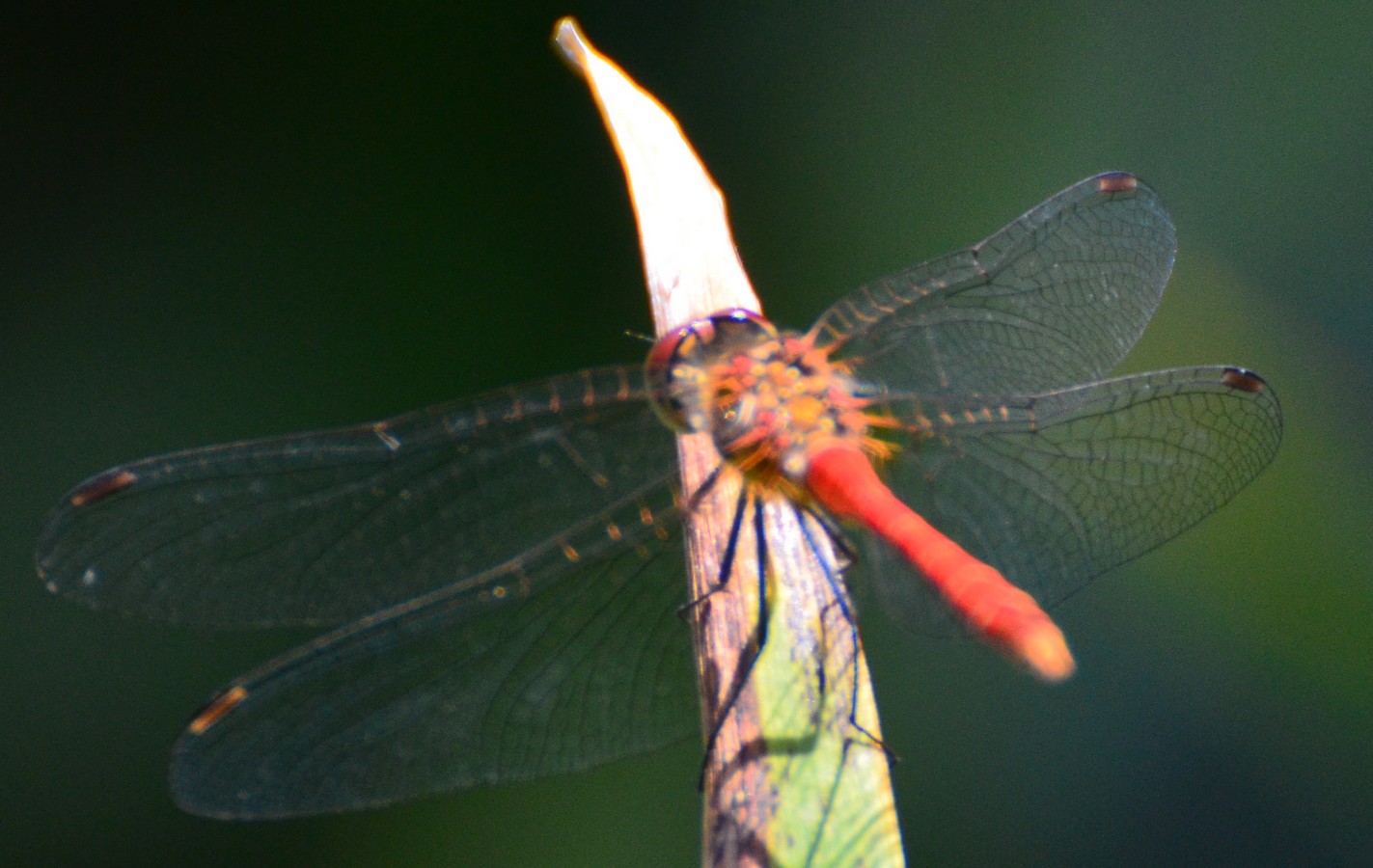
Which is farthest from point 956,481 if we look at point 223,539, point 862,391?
point 223,539

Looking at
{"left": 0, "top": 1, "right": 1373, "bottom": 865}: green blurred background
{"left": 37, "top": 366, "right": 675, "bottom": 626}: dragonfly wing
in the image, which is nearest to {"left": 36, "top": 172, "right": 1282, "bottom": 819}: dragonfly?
{"left": 37, "top": 366, "right": 675, "bottom": 626}: dragonfly wing

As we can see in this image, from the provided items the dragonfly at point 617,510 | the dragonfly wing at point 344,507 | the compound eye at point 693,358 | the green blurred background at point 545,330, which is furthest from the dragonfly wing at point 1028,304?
the green blurred background at point 545,330

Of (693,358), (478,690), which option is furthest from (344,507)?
(693,358)

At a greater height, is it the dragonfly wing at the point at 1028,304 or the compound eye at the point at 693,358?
the dragonfly wing at the point at 1028,304

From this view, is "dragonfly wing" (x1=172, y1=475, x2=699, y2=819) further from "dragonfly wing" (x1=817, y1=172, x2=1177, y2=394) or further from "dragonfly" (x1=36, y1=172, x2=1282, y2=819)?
"dragonfly wing" (x1=817, y1=172, x2=1177, y2=394)

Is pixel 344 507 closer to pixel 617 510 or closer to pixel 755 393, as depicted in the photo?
pixel 617 510

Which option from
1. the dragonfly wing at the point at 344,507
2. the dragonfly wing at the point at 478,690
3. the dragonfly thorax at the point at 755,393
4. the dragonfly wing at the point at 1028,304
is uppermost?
the dragonfly wing at the point at 1028,304

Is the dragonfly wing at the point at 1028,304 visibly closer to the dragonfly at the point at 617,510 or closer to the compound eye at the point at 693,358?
the dragonfly at the point at 617,510
